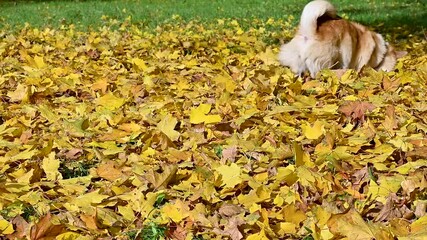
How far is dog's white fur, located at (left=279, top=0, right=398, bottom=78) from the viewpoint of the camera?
4.86m

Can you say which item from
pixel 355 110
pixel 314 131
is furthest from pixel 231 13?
pixel 314 131

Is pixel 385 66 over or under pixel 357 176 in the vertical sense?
under

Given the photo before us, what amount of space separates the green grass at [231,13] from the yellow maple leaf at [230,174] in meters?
6.81

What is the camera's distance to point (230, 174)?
256 centimetres

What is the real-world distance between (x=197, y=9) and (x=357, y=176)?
393 inches

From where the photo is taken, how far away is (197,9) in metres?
12.3

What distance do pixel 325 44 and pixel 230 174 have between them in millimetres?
2583

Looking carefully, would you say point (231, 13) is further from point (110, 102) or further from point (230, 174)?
point (230, 174)

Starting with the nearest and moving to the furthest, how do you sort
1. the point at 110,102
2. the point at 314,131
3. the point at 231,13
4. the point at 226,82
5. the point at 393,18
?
the point at 314,131 < the point at 110,102 < the point at 226,82 < the point at 393,18 < the point at 231,13

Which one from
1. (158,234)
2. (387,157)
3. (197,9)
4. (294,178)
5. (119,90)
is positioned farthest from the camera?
(197,9)

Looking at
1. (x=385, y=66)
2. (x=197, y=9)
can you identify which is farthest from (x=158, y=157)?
(x=197, y=9)

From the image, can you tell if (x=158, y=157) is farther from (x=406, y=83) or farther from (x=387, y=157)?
(x=406, y=83)

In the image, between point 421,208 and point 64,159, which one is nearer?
point 421,208

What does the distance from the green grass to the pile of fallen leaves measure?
5083mm
